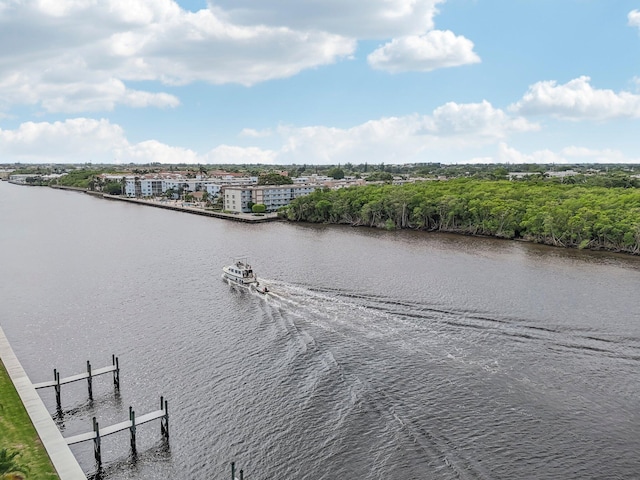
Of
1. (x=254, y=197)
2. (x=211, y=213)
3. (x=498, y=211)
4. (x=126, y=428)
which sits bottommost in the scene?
(x=126, y=428)

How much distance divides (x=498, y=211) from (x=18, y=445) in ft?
230

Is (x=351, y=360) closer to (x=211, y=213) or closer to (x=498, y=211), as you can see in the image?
(x=498, y=211)

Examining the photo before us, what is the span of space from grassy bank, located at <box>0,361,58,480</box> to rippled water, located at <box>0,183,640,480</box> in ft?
7.88

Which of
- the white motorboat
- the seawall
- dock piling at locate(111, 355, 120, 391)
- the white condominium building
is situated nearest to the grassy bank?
the seawall

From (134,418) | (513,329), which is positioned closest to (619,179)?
(513,329)

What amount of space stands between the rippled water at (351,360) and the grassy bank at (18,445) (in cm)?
240

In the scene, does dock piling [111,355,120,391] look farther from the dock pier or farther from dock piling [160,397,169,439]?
dock piling [160,397,169,439]

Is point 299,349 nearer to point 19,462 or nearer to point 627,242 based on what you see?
point 19,462

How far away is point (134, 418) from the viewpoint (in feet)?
74.0

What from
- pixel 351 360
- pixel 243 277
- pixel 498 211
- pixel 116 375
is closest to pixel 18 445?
pixel 116 375

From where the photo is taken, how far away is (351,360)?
1172 inches

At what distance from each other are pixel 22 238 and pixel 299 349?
6254cm

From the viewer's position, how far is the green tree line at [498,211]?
217 ft

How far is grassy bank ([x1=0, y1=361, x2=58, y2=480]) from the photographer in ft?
57.7
